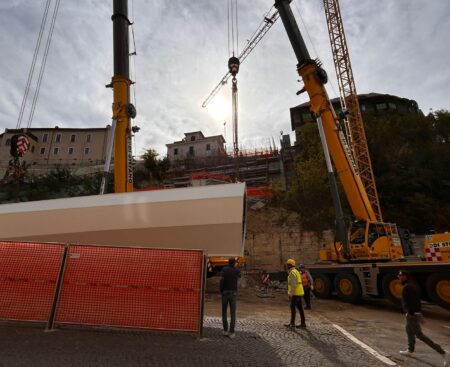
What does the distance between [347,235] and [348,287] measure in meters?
2.14

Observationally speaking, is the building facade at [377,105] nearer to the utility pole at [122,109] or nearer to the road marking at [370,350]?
the utility pole at [122,109]

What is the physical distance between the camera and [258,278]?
1770 cm

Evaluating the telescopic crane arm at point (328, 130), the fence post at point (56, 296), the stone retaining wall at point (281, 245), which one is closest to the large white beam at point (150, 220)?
the fence post at point (56, 296)

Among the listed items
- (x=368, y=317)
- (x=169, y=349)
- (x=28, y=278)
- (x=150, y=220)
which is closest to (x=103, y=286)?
(x=28, y=278)

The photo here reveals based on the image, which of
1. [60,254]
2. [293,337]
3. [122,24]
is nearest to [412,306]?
[293,337]

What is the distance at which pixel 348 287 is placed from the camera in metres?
12.2

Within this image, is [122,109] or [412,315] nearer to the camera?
[412,315]

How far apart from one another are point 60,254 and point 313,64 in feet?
39.9

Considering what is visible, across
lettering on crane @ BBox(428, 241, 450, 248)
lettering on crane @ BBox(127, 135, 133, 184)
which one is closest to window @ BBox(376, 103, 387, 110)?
lettering on crane @ BBox(428, 241, 450, 248)

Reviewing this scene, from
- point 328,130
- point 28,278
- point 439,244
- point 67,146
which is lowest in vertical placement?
point 28,278

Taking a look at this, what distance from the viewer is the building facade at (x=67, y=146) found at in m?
49.9

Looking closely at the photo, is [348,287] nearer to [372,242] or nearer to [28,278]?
[372,242]

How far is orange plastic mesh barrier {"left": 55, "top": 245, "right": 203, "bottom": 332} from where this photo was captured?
580 cm

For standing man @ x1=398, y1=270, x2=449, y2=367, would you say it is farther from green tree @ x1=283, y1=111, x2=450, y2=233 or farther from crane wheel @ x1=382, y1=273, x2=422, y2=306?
green tree @ x1=283, y1=111, x2=450, y2=233
